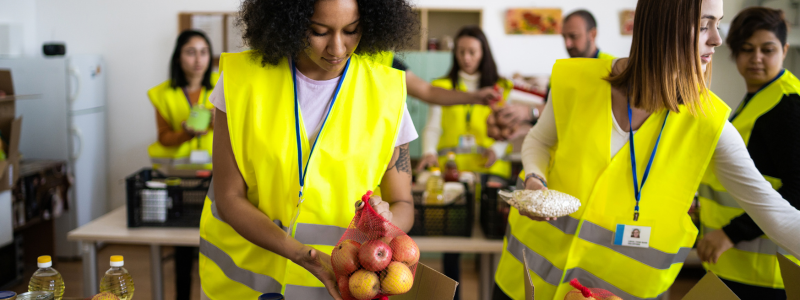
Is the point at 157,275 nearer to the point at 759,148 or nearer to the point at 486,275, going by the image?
the point at 486,275

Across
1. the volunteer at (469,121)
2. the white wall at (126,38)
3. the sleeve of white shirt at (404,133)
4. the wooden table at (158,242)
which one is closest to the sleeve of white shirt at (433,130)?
the volunteer at (469,121)

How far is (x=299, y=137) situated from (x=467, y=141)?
2.06 metres

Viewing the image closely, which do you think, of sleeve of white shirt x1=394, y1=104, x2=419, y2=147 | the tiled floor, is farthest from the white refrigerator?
sleeve of white shirt x1=394, y1=104, x2=419, y2=147

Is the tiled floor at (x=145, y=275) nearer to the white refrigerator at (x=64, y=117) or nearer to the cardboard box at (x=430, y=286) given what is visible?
the white refrigerator at (x=64, y=117)

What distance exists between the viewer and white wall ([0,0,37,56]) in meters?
4.10

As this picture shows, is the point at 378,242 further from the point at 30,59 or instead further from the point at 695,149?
the point at 30,59

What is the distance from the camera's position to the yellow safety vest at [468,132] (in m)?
3.24

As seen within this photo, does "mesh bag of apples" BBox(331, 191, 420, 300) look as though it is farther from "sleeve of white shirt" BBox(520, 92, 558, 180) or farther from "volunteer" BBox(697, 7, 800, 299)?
"volunteer" BBox(697, 7, 800, 299)

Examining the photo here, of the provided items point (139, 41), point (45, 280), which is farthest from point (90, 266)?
point (139, 41)

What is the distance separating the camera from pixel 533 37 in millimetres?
4578

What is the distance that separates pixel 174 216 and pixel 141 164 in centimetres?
273

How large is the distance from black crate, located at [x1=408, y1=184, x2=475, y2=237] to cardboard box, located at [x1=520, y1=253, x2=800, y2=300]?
1.08m

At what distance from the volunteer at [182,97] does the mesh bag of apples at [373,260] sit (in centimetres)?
219

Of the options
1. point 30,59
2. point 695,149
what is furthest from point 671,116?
point 30,59
